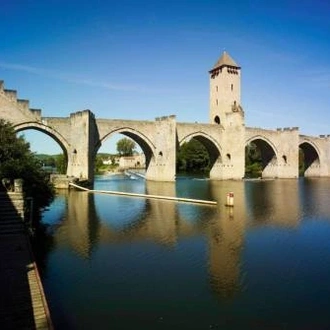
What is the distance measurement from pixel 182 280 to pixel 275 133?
53.1 m

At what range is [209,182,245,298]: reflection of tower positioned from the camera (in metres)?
9.98

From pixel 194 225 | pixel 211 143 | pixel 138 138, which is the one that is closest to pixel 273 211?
pixel 194 225

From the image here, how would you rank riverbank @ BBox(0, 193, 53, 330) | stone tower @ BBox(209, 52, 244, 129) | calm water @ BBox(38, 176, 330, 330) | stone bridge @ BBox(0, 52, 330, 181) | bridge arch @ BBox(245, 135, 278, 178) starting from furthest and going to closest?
1. bridge arch @ BBox(245, 135, 278, 178)
2. stone tower @ BBox(209, 52, 244, 129)
3. stone bridge @ BBox(0, 52, 330, 181)
4. calm water @ BBox(38, 176, 330, 330)
5. riverbank @ BBox(0, 193, 53, 330)

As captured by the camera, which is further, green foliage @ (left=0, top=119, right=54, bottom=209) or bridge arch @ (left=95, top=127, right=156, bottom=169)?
bridge arch @ (left=95, top=127, right=156, bottom=169)

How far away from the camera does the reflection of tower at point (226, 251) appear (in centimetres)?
998

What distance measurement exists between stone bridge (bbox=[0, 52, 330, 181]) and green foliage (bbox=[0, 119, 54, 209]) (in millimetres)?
20226

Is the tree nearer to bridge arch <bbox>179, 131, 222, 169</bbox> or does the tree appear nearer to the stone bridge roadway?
the stone bridge roadway

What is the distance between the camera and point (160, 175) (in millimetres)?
46750

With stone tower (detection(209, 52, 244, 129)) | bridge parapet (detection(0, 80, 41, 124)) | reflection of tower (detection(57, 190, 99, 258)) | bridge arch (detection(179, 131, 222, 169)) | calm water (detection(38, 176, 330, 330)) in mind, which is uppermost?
stone tower (detection(209, 52, 244, 129))

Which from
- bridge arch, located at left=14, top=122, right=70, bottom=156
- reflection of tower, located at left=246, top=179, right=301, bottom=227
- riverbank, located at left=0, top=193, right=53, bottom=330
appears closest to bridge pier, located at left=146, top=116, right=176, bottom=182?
bridge arch, located at left=14, top=122, right=70, bottom=156

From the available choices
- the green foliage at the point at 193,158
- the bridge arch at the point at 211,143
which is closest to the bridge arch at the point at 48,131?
the bridge arch at the point at 211,143

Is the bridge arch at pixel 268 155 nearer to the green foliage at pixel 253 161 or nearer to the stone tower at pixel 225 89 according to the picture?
the stone tower at pixel 225 89

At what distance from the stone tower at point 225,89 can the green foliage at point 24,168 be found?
40.6 metres

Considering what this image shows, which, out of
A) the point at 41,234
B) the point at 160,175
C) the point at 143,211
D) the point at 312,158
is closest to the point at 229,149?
the point at 160,175
